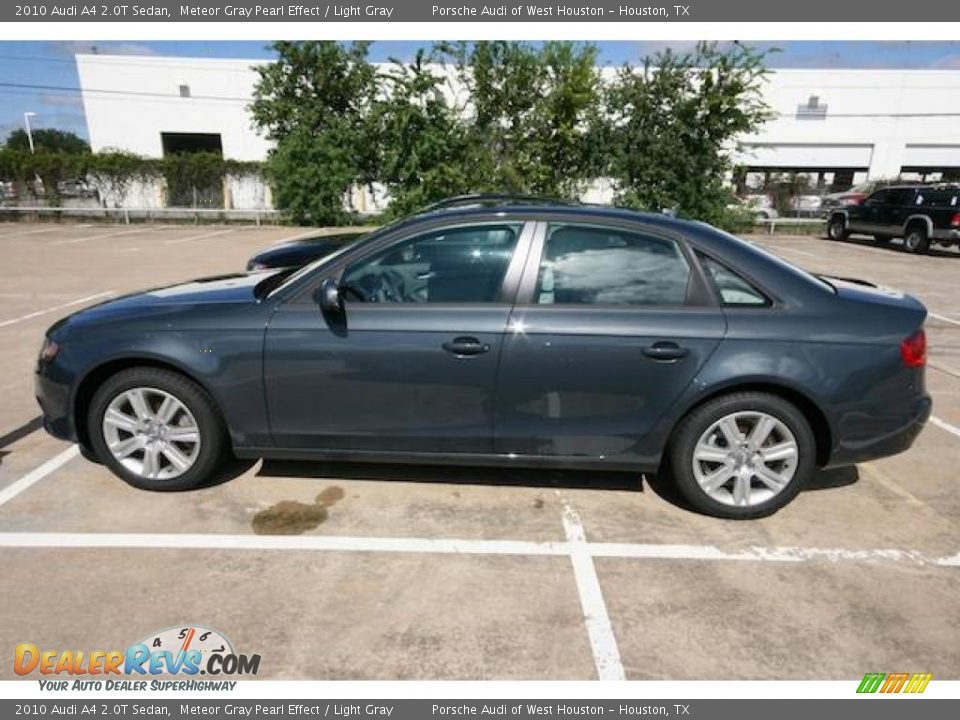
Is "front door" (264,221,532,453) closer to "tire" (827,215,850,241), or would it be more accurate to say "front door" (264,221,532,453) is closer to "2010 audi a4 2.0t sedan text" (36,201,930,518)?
"2010 audi a4 2.0t sedan text" (36,201,930,518)

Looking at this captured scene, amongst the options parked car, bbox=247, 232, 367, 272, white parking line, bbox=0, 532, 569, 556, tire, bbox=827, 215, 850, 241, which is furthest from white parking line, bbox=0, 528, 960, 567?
tire, bbox=827, 215, 850, 241

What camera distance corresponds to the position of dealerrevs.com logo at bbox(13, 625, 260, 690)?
2.37m

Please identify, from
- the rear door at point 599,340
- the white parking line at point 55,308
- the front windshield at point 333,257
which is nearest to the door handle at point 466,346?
the rear door at point 599,340

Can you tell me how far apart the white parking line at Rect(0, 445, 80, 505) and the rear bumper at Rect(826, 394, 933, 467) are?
4.53 meters

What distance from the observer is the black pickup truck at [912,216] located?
1540 centimetres

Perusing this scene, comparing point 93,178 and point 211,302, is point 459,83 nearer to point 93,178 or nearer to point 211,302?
point 211,302

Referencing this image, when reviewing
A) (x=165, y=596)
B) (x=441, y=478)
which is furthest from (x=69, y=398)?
(x=441, y=478)

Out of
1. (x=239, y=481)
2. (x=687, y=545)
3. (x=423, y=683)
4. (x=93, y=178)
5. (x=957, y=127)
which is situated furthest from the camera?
(x=957, y=127)

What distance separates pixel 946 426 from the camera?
482cm

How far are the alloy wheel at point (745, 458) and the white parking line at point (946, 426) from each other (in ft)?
7.64

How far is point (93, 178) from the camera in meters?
24.5

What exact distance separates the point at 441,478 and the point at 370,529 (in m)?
0.65

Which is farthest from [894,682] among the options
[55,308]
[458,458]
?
[55,308]
